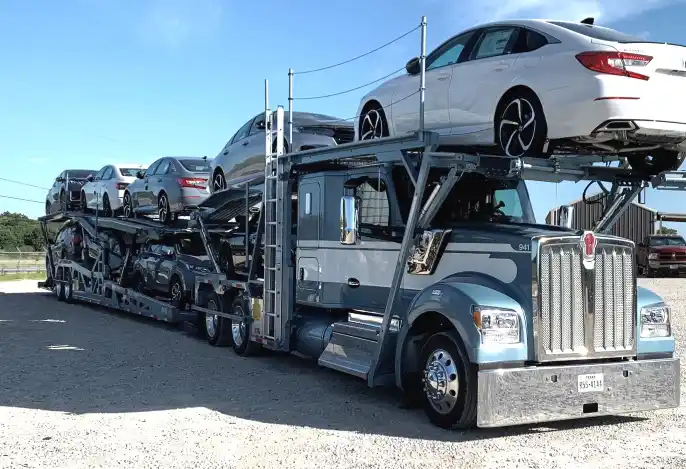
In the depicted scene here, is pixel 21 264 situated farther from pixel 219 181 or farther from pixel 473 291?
pixel 473 291

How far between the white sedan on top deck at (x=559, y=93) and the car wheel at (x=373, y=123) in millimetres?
598

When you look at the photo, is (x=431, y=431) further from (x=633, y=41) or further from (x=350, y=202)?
(x=633, y=41)

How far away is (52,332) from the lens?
1333 centimetres

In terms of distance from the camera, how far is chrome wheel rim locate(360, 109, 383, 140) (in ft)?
28.3

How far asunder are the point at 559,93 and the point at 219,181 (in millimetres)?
7188

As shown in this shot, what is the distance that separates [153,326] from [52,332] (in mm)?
1897

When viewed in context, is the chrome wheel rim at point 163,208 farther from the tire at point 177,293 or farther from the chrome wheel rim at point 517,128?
the chrome wheel rim at point 517,128

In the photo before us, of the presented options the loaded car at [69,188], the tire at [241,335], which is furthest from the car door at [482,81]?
the loaded car at [69,188]

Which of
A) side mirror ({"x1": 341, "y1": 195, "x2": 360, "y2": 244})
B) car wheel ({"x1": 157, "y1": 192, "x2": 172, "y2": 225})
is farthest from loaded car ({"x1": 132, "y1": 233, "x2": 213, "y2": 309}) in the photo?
side mirror ({"x1": 341, "y1": 195, "x2": 360, "y2": 244})

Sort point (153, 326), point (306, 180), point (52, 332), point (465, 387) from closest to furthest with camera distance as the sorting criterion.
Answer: point (465, 387)
point (306, 180)
point (52, 332)
point (153, 326)

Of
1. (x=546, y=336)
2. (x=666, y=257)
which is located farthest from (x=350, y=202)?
(x=666, y=257)

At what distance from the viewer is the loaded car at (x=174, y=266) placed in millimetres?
13500

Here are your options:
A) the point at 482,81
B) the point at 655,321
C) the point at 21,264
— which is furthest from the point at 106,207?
the point at 21,264

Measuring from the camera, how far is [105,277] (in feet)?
54.3
